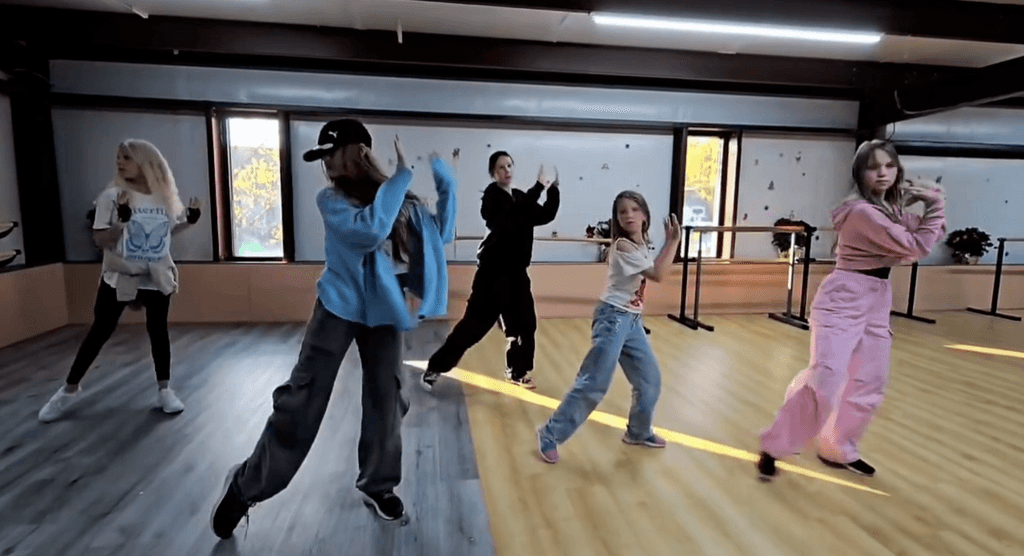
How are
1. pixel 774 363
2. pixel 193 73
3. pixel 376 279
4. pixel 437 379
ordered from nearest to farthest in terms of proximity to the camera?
pixel 376 279 → pixel 437 379 → pixel 774 363 → pixel 193 73

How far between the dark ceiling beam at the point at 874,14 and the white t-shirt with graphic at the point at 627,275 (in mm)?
2050

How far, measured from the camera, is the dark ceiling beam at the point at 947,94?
4.67m

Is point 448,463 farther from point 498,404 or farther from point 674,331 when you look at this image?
point 674,331

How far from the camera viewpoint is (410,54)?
4.77 m

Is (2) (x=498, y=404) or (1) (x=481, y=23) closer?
(2) (x=498, y=404)

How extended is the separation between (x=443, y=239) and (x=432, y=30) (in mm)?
3466

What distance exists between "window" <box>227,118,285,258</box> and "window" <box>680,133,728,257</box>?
4.19 m

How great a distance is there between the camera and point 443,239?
6.06 feet

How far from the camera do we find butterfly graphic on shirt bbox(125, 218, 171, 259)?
2.63m

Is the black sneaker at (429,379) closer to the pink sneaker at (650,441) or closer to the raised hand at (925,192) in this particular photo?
the pink sneaker at (650,441)

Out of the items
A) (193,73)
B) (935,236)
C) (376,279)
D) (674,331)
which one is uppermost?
(193,73)

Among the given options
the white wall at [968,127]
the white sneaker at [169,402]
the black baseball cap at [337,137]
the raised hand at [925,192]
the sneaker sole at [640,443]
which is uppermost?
the white wall at [968,127]

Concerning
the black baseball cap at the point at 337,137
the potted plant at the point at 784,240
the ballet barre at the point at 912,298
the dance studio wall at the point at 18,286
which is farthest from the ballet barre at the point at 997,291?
the dance studio wall at the point at 18,286

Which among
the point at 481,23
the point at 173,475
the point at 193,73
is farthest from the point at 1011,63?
the point at 193,73
